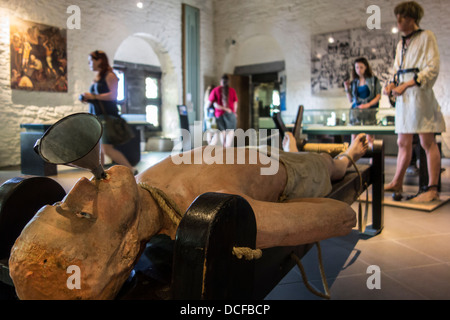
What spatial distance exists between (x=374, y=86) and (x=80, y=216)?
16.0ft

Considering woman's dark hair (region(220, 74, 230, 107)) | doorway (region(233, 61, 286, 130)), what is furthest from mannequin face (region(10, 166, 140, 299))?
doorway (region(233, 61, 286, 130))

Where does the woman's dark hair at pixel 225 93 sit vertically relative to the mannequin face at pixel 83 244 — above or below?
Result: above

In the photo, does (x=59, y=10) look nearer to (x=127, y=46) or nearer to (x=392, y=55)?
(x=127, y=46)

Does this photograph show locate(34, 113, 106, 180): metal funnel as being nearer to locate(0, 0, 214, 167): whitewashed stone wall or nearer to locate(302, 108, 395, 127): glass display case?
locate(302, 108, 395, 127): glass display case

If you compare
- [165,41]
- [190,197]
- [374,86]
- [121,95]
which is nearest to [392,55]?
[374,86]

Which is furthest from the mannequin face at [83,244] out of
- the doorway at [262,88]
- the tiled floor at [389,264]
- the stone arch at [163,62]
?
the stone arch at [163,62]

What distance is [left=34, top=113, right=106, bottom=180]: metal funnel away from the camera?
934mm

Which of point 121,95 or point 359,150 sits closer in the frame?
point 359,150

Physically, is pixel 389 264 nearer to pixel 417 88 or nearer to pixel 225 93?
pixel 417 88

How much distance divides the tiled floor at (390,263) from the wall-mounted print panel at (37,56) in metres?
6.47

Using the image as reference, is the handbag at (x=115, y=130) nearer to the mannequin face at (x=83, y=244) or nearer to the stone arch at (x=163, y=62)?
the mannequin face at (x=83, y=244)

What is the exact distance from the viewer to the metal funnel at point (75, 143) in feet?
3.06

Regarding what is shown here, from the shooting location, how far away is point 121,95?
33.9 feet

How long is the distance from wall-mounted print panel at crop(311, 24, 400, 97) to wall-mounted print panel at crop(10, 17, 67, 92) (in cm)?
592
